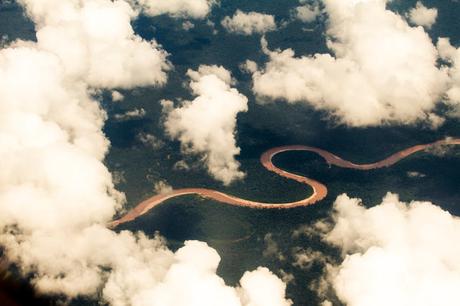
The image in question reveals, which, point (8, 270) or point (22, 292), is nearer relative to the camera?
point (22, 292)
